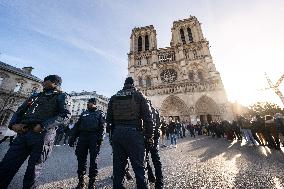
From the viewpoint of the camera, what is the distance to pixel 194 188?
304 cm

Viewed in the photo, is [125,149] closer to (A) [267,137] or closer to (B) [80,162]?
(B) [80,162]

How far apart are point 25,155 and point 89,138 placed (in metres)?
1.29

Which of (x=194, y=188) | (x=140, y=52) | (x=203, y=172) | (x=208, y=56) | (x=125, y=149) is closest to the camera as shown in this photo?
(x=125, y=149)

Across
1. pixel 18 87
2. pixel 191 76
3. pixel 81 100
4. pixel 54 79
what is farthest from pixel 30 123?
pixel 81 100

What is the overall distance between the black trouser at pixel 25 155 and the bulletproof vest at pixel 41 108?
0.22 meters

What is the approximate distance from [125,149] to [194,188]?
1.51 meters

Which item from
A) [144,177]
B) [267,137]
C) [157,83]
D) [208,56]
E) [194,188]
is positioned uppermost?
[208,56]

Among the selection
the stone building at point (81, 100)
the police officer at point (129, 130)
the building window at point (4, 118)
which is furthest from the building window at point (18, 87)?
the police officer at point (129, 130)

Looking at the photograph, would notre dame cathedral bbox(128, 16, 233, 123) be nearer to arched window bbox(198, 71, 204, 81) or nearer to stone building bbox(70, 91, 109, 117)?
arched window bbox(198, 71, 204, 81)

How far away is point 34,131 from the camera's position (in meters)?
2.37

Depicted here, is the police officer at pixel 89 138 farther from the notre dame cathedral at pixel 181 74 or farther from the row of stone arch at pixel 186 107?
the row of stone arch at pixel 186 107

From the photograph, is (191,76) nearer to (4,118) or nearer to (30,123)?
Answer: (4,118)

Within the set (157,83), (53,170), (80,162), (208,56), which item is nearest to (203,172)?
(80,162)

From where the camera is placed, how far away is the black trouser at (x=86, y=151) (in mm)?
3309
